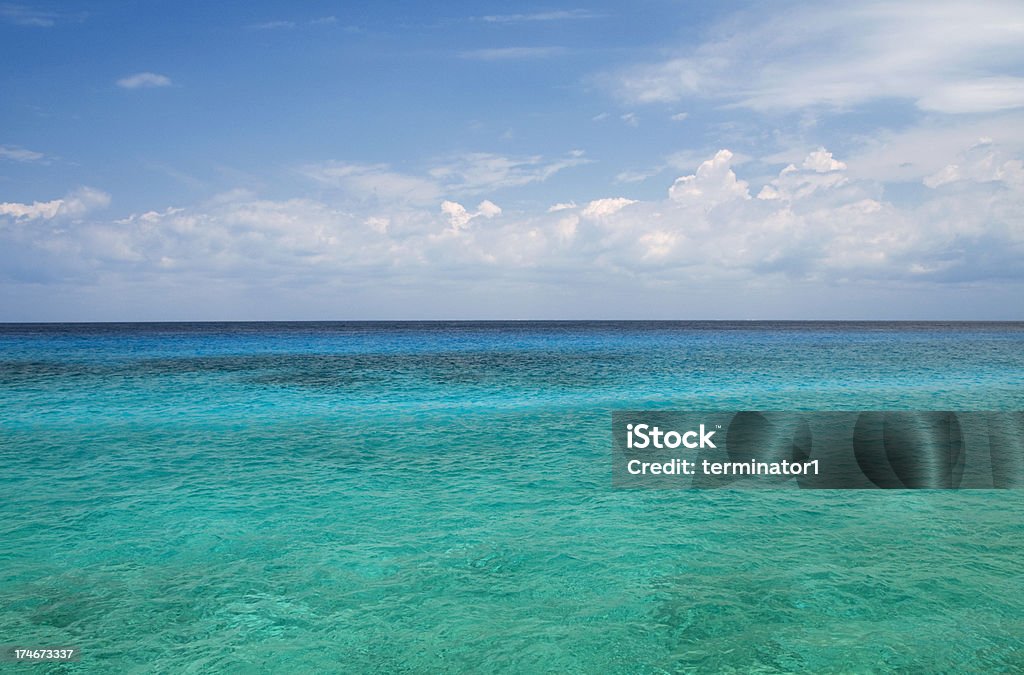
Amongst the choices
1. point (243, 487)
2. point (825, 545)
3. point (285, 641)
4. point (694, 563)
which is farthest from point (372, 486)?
point (825, 545)

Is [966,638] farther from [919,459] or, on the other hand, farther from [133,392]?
[133,392]

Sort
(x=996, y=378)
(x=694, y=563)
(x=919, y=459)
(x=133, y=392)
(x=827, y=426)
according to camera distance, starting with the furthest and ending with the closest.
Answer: (x=996, y=378), (x=133, y=392), (x=827, y=426), (x=919, y=459), (x=694, y=563)

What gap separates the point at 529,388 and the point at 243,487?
1859 centimetres

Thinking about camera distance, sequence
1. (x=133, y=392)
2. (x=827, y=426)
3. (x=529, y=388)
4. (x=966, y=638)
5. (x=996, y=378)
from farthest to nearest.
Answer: (x=996, y=378) → (x=529, y=388) → (x=133, y=392) → (x=827, y=426) → (x=966, y=638)

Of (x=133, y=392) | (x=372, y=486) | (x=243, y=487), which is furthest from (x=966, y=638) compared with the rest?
(x=133, y=392)

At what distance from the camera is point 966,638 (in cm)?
656

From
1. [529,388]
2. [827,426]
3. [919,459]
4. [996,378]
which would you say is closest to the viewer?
[919,459]

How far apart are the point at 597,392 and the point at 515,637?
22192 mm

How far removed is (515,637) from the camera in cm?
666

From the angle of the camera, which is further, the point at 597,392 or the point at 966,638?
the point at 597,392

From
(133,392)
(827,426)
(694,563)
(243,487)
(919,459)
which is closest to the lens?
(694,563)

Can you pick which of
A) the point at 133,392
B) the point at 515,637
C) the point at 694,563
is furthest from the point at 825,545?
the point at 133,392

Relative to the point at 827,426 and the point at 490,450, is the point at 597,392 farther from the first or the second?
the point at 490,450

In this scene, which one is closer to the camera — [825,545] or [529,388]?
[825,545]
